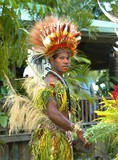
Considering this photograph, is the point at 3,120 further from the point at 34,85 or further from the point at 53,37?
the point at 53,37

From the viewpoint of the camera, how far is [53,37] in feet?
11.3

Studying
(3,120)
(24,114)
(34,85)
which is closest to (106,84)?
(3,120)

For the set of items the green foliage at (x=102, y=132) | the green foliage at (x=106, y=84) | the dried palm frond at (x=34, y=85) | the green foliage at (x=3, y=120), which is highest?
the green foliage at (x=106, y=84)

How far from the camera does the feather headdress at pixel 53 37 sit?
11.3 feet

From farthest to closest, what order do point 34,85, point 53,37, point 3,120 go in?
point 3,120 < point 34,85 < point 53,37

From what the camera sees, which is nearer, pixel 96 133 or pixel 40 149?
pixel 96 133

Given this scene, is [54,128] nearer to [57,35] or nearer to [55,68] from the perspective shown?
[55,68]

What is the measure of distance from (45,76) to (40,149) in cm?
60

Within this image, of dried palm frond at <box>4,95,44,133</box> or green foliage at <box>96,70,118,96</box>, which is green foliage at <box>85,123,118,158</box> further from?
green foliage at <box>96,70,118,96</box>

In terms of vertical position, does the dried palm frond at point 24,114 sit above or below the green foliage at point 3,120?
above

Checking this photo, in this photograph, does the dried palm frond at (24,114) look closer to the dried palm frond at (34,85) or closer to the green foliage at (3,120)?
the dried palm frond at (34,85)

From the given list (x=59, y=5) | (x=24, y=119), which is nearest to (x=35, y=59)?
(x=24, y=119)

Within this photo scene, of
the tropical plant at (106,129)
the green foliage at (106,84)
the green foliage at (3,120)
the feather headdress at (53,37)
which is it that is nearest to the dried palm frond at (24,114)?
the feather headdress at (53,37)

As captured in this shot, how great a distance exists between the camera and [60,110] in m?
3.30
